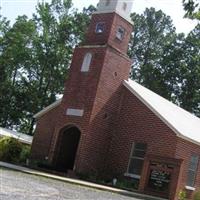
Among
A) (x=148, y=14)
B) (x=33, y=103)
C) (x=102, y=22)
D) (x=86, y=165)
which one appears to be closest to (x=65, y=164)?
(x=86, y=165)

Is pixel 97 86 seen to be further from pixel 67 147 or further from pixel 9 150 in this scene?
pixel 9 150

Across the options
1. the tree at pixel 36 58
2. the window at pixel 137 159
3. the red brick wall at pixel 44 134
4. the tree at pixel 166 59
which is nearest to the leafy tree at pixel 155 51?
the tree at pixel 166 59

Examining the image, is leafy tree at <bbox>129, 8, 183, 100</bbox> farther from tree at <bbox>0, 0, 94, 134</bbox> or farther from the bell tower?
the bell tower

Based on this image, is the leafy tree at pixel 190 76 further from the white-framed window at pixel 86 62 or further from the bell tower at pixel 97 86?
the white-framed window at pixel 86 62

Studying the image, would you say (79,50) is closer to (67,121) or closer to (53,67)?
(67,121)

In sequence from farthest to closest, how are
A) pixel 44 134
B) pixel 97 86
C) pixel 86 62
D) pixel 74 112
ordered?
pixel 44 134 < pixel 86 62 < pixel 74 112 < pixel 97 86

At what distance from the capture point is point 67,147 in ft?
101

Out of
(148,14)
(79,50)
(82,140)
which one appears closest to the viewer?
(82,140)

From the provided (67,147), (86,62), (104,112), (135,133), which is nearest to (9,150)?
(67,147)

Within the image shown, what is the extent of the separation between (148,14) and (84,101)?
3344 cm

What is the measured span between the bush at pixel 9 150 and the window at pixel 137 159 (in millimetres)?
6588

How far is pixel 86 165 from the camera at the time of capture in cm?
2828

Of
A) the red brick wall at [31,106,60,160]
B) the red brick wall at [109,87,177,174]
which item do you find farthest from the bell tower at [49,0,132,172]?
the red brick wall at [31,106,60,160]

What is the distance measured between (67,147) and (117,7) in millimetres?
8784
